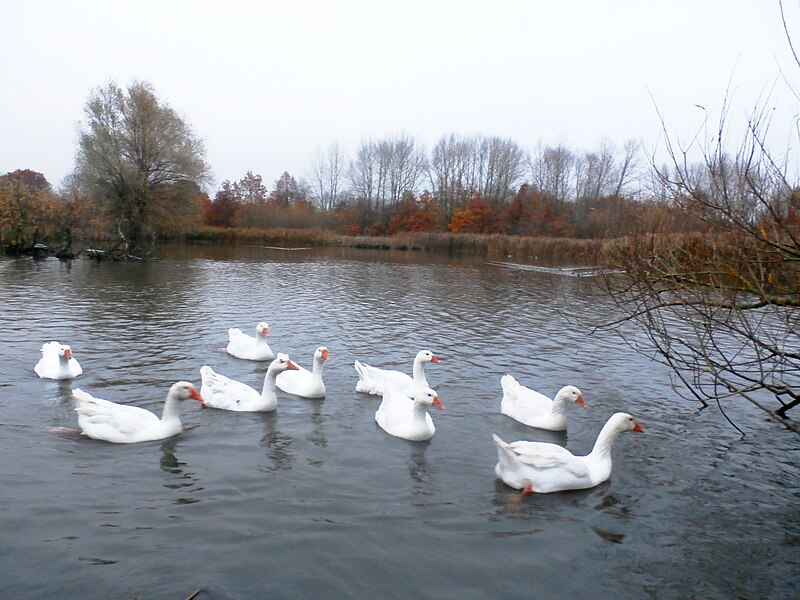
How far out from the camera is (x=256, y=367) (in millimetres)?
10633

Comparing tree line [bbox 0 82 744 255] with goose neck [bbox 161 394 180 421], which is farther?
tree line [bbox 0 82 744 255]

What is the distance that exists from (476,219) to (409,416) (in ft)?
190

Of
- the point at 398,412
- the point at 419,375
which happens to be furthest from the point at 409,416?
the point at 419,375

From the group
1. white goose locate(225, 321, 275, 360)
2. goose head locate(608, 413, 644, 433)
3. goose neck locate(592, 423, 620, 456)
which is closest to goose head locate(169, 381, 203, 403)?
white goose locate(225, 321, 275, 360)

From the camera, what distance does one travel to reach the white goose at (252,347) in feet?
36.0

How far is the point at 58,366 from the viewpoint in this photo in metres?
9.04

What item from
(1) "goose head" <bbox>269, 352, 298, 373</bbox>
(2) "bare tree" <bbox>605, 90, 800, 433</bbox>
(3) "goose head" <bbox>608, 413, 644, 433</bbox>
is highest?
(2) "bare tree" <bbox>605, 90, 800, 433</bbox>

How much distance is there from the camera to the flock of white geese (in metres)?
5.98

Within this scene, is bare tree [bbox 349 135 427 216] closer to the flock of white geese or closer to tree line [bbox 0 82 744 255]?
tree line [bbox 0 82 744 255]

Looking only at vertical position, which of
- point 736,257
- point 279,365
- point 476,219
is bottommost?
point 279,365

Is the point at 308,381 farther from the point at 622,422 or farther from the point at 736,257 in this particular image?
the point at 736,257

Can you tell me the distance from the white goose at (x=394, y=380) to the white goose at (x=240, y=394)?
136 cm

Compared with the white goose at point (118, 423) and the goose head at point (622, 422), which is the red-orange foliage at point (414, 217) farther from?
the goose head at point (622, 422)

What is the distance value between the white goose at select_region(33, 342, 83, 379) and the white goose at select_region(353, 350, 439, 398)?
461 cm
